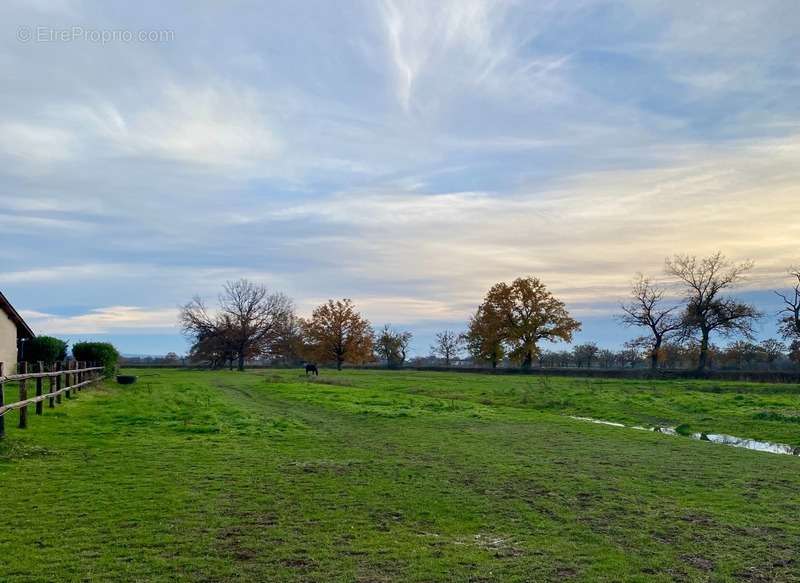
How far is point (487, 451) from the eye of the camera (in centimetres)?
1440

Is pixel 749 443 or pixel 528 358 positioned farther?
pixel 528 358

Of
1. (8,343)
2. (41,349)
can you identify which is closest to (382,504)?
(8,343)

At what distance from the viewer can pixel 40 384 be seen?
18922mm

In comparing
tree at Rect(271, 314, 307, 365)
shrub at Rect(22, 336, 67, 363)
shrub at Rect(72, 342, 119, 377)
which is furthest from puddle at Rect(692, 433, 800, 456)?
tree at Rect(271, 314, 307, 365)

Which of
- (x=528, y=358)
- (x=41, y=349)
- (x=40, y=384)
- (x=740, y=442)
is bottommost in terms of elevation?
(x=740, y=442)

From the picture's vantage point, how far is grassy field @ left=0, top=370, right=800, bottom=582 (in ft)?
21.3

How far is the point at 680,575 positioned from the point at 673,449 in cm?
977

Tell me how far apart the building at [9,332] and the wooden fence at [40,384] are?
508cm

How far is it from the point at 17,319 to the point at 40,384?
20889 millimetres

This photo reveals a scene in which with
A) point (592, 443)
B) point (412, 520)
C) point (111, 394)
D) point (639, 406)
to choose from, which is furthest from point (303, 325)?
point (412, 520)

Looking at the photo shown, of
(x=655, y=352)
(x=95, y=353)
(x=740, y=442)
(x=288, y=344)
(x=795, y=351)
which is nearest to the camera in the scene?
(x=740, y=442)

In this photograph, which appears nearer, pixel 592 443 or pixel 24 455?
pixel 24 455

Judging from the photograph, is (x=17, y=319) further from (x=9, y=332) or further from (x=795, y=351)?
(x=795, y=351)

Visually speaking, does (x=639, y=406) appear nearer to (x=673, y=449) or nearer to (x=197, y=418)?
(x=673, y=449)
